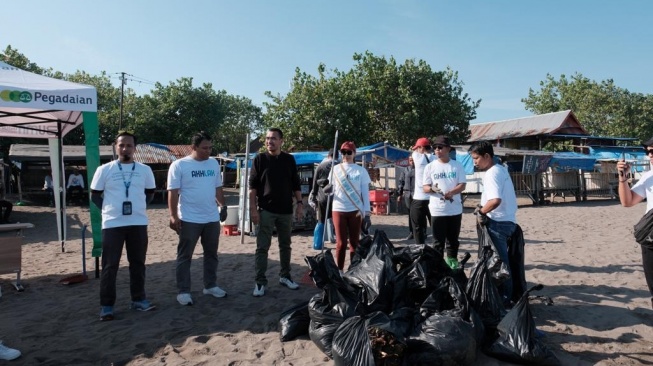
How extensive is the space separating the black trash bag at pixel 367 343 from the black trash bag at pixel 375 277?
429 millimetres

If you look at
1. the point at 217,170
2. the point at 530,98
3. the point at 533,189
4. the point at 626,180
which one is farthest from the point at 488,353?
the point at 530,98

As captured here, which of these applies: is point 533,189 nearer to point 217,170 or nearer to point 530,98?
point 217,170

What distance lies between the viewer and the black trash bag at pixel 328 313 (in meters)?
3.30

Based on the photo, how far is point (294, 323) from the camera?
3.66 meters

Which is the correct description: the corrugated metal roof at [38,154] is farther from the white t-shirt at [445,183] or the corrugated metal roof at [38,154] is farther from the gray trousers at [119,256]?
the white t-shirt at [445,183]

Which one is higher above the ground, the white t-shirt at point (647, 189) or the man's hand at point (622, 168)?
the man's hand at point (622, 168)

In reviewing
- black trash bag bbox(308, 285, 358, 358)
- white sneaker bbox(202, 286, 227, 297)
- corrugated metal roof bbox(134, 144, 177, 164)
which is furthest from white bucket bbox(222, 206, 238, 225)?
corrugated metal roof bbox(134, 144, 177, 164)

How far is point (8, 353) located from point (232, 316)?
173cm

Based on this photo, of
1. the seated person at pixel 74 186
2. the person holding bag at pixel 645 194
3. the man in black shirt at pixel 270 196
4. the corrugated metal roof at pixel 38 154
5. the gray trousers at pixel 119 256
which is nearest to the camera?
the person holding bag at pixel 645 194

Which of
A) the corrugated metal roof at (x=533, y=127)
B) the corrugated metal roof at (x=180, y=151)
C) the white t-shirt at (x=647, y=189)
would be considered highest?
the corrugated metal roof at (x=533, y=127)

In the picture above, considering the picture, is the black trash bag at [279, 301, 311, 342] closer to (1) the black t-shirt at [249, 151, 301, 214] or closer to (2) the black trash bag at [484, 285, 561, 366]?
(1) the black t-shirt at [249, 151, 301, 214]

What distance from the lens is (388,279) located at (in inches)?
142

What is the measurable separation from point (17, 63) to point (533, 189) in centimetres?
2884

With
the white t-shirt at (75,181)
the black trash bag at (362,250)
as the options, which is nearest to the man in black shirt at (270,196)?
the black trash bag at (362,250)
